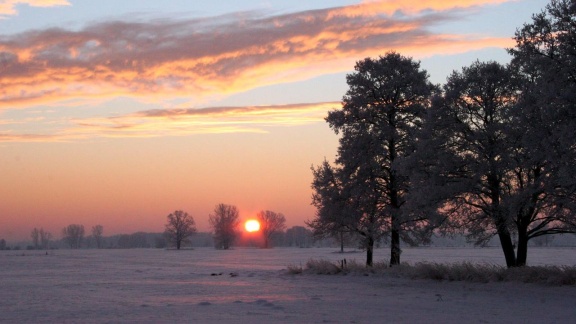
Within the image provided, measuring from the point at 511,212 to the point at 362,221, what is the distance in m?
10.8

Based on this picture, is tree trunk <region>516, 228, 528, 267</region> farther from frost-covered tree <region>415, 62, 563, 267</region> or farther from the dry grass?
the dry grass

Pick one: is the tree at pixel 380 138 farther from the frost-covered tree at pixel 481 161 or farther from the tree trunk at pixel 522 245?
the tree trunk at pixel 522 245

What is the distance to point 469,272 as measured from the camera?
2780 cm

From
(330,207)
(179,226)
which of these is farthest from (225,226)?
(330,207)

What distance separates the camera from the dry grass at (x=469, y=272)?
24.6m

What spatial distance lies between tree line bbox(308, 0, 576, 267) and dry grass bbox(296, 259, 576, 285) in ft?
5.36

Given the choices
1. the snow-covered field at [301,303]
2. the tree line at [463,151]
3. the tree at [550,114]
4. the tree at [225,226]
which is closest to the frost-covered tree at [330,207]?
the tree line at [463,151]

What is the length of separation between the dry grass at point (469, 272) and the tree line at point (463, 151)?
5.36 ft

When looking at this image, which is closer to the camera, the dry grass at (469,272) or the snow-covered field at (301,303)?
the snow-covered field at (301,303)

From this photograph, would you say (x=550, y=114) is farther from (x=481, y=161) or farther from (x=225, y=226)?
(x=225, y=226)

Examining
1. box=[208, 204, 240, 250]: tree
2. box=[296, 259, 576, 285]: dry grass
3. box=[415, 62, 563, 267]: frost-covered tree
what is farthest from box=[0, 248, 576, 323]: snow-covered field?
box=[208, 204, 240, 250]: tree

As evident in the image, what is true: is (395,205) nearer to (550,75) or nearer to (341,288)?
(341,288)

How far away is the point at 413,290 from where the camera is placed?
25797mm

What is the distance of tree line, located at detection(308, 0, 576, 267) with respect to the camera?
23.8m
